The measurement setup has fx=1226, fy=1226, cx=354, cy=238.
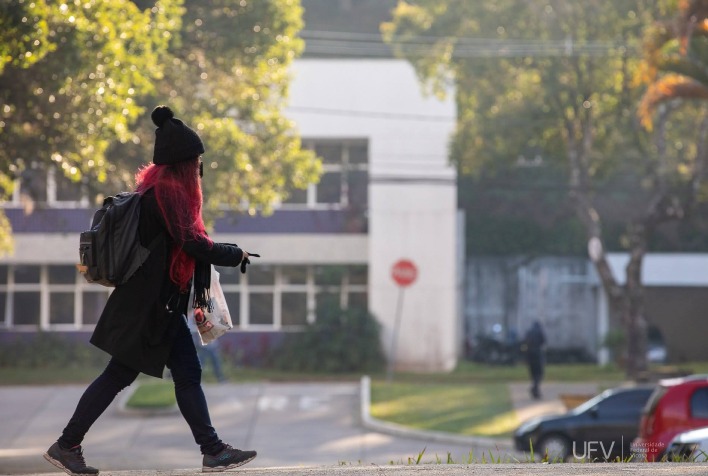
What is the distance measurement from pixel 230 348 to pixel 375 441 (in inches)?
577

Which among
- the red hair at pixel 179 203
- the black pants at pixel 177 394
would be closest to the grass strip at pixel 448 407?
the black pants at pixel 177 394

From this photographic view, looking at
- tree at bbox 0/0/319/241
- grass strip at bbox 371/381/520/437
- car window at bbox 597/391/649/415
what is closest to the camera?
tree at bbox 0/0/319/241

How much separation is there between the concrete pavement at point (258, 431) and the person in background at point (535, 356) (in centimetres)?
33

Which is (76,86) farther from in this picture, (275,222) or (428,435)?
(275,222)

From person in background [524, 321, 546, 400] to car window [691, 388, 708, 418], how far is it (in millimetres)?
12409

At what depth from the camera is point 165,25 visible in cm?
1897

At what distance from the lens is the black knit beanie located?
21.5ft

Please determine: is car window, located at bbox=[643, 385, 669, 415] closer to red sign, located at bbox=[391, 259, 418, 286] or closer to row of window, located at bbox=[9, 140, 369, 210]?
red sign, located at bbox=[391, 259, 418, 286]

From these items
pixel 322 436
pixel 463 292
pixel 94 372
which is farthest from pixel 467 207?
pixel 322 436

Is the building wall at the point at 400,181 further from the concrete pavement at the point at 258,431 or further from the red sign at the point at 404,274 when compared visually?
the concrete pavement at the point at 258,431

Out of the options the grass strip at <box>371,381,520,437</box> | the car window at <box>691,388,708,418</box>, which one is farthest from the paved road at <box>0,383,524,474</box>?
the car window at <box>691,388,708,418</box>

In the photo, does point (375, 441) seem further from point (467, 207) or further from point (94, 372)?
point (467, 207)

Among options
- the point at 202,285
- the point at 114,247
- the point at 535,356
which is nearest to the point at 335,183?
the point at 535,356

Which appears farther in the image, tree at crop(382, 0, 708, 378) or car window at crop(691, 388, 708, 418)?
tree at crop(382, 0, 708, 378)
